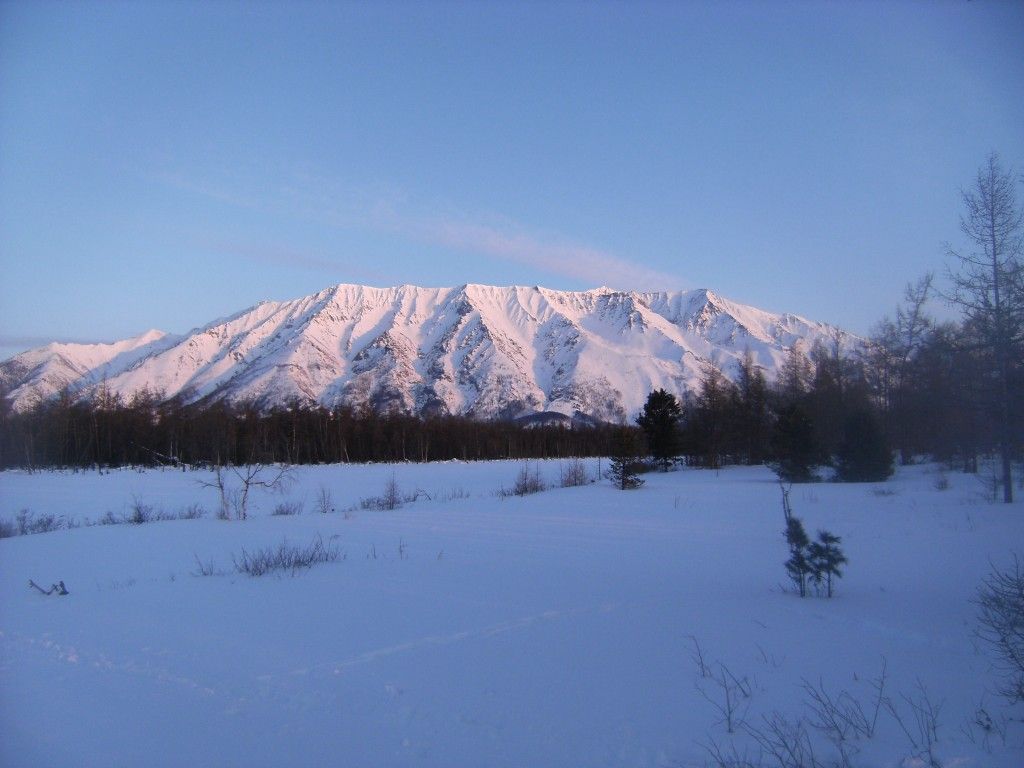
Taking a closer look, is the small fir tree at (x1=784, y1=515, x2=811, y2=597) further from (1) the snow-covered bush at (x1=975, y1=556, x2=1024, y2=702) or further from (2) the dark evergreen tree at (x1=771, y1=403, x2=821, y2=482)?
(2) the dark evergreen tree at (x1=771, y1=403, x2=821, y2=482)

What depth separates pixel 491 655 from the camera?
5.87 m

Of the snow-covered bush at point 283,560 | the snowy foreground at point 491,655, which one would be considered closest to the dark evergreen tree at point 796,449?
the snowy foreground at point 491,655

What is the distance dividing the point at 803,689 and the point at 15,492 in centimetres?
4114

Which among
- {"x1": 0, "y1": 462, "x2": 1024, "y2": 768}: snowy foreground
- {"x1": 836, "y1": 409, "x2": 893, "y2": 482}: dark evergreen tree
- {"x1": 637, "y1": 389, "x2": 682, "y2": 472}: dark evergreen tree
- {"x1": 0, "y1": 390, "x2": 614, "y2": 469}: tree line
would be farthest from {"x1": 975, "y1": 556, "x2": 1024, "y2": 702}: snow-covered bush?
{"x1": 0, "y1": 390, "x2": 614, "y2": 469}: tree line

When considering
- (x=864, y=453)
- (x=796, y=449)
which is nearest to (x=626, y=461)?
(x=796, y=449)

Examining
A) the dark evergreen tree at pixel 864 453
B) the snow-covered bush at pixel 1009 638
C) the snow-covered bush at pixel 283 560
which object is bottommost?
the snow-covered bush at pixel 283 560

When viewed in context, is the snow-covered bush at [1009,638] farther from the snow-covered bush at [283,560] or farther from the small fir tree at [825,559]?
the snow-covered bush at [283,560]

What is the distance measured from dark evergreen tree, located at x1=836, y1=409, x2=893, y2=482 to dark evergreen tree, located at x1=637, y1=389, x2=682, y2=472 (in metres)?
16.0

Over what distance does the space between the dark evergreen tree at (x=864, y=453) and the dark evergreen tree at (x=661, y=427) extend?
1601cm

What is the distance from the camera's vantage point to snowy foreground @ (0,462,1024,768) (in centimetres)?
433

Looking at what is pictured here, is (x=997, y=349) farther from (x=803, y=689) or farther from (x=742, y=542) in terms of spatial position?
(x=803, y=689)

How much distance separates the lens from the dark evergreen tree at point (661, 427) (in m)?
44.8

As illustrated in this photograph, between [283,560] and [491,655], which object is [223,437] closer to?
[283,560]

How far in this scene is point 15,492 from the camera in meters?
33.8
